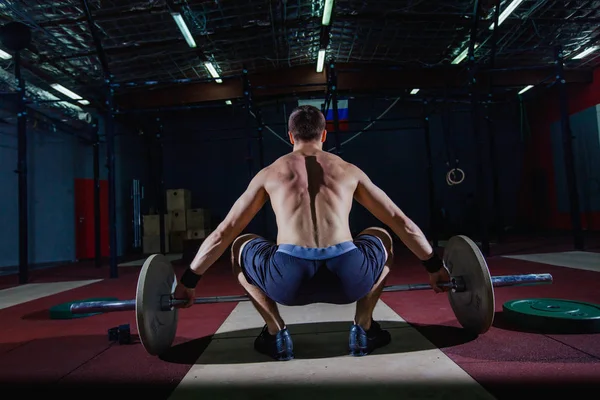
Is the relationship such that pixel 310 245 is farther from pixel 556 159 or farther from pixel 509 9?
pixel 556 159

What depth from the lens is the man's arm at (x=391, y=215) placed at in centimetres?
126

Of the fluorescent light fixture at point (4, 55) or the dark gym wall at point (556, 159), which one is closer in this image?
the fluorescent light fixture at point (4, 55)

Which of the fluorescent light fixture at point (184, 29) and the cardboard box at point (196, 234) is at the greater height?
the fluorescent light fixture at point (184, 29)

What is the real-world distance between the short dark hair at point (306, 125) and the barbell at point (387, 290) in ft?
2.10

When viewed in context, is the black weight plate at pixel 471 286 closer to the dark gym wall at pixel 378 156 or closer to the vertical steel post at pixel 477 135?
the vertical steel post at pixel 477 135

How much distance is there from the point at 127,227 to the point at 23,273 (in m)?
4.14

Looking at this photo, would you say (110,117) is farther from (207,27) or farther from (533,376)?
(533,376)

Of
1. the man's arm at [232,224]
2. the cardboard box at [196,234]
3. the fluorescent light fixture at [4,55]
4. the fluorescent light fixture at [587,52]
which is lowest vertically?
the cardboard box at [196,234]

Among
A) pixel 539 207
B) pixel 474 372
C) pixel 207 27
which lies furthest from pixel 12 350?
pixel 539 207

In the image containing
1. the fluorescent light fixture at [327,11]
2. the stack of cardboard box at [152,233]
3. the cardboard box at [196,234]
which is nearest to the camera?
the fluorescent light fixture at [327,11]

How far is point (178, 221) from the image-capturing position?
7.61 metres

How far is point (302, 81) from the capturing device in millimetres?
7289

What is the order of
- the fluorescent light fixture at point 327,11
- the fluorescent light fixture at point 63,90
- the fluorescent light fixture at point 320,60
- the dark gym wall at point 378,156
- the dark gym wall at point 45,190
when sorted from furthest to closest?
the dark gym wall at point 378,156, the fluorescent light fixture at point 320,60, the fluorescent light fixture at point 63,90, the dark gym wall at point 45,190, the fluorescent light fixture at point 327,11

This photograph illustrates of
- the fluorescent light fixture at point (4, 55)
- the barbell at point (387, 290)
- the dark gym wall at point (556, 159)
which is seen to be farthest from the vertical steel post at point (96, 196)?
the dark gym wall at point (556, 159)
